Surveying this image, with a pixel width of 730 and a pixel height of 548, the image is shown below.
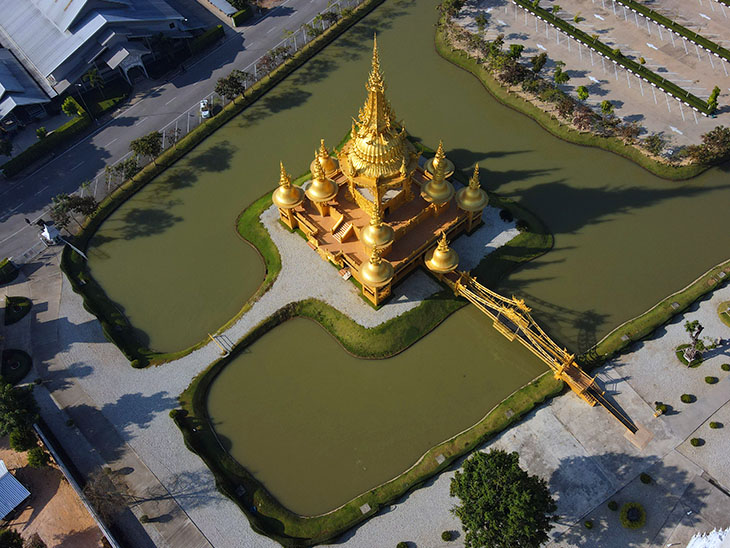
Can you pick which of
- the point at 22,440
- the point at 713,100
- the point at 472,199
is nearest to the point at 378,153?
the point at 472,199

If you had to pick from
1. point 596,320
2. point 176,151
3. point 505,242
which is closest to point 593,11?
point 505,242

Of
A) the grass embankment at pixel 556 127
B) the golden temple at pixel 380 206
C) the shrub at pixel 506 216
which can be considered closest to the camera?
the golden temple at pixel 380 206

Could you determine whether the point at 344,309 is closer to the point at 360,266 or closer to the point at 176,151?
the point at 360,266

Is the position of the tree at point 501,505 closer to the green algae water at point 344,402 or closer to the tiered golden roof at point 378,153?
the green algae water at point 344,402

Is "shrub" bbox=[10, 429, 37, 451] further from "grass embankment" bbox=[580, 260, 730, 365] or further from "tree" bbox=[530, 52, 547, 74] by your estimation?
"tree" bbox=[530, 52, 547, 74]

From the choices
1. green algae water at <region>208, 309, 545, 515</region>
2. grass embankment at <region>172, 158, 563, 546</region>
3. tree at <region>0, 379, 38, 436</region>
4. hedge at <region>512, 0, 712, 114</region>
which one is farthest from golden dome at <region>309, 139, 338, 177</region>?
hedge at <region>512, 0, 712, 114</region>

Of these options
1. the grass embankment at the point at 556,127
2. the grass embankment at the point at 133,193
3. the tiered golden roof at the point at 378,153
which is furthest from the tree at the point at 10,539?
the grass embankment at the point at 556,127
